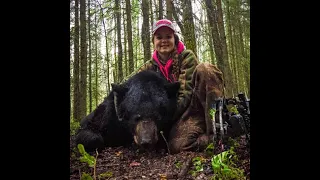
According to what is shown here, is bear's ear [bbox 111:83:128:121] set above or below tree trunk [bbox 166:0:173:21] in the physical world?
below

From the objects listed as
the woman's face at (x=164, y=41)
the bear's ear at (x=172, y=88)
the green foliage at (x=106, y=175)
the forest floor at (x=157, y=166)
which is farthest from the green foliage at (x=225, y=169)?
the woman's face at (x=164, y=41)

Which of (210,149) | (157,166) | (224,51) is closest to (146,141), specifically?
(157,166)

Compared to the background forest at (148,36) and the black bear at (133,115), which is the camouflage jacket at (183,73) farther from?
the background forest at (148,36)

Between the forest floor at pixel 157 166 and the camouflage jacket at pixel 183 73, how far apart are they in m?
0.62

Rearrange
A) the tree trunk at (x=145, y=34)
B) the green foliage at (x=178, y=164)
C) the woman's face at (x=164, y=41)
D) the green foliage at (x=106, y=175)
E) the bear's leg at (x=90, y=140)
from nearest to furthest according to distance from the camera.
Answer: the green foliage at (x=106, y=175) < the green foliage at (x=178, y=164) < the bear's leg at (x=90, y=140) < the woman's face at (x=164, y=41) < the tree trunk at (x=145, y=34)

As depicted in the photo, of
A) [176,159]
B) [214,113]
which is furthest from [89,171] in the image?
[214,113]

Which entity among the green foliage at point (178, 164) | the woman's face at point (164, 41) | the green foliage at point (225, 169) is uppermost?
the woman's face at point (164, 41)

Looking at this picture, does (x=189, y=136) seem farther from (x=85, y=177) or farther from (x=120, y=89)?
(x=85, y=177)

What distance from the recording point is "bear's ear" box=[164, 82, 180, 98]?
298 cm

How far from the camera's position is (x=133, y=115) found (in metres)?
2.83

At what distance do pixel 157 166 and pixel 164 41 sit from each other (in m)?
1.67

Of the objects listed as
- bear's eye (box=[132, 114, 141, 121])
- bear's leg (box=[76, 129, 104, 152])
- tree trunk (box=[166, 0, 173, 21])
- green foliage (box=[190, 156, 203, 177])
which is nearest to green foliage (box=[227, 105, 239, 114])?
green foliage (box=[190, 156, 203, 177])

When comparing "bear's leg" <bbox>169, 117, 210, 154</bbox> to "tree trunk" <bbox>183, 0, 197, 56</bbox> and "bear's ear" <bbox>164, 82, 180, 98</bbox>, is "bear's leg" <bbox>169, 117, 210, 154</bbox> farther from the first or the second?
"tree trunk" <bbox>183, 0, 197, 56</bbox>

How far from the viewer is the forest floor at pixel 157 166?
72.3 inches
